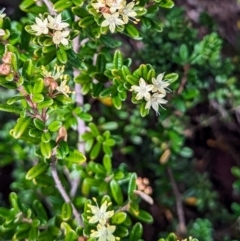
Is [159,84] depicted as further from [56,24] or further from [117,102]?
[56,24]

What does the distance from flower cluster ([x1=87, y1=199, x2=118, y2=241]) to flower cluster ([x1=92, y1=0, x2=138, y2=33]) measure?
0.44 metres

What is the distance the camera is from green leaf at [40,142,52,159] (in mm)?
1334

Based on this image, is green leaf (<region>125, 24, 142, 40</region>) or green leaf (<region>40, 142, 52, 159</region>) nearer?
green leaf (<region>40, 142, 52, 159</region>)

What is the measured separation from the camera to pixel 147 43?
1.97m

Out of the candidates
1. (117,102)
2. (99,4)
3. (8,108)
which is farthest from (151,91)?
(8,108)

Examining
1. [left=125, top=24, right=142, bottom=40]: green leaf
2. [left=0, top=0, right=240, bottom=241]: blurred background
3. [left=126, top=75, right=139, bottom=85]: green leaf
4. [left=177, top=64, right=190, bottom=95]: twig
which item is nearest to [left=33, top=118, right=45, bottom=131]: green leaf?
[left=126, top=75, right=139, bottom=85]: green leaf

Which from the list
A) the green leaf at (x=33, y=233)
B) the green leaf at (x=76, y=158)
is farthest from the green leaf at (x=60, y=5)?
the green leaf at (x=33, y=233)

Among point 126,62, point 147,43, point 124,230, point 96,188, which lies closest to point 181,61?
point 147,43

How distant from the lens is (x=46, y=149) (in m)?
1.34

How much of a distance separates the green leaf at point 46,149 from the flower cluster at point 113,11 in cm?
31

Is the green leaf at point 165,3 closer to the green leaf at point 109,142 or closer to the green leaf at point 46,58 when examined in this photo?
the green leaf at point 46,58

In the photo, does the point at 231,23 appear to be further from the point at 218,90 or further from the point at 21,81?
the point at 21,81

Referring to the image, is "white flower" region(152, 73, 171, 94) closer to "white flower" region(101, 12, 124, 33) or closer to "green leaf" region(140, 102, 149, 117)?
"green leaf" region(140, 102, 149, 117)

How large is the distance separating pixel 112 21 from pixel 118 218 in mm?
499
